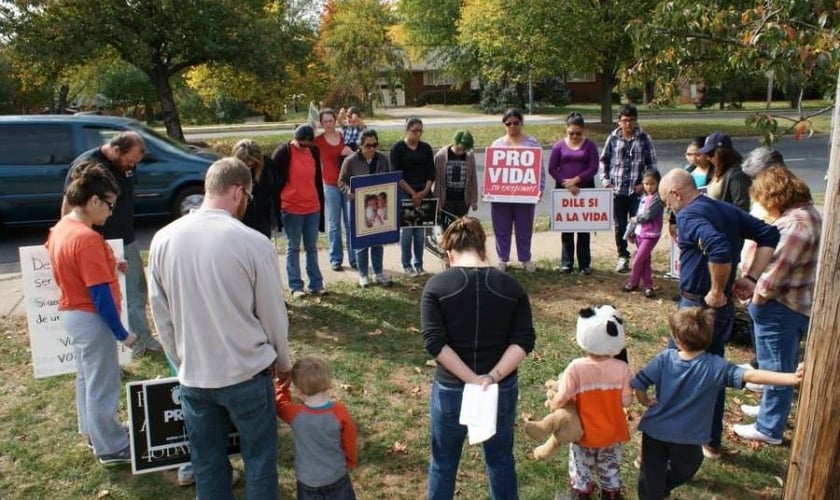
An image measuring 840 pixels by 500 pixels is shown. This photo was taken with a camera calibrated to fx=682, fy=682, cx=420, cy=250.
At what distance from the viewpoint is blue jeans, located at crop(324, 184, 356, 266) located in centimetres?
841

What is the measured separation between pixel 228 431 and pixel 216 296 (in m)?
0.79

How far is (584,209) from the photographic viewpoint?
848 centimetres

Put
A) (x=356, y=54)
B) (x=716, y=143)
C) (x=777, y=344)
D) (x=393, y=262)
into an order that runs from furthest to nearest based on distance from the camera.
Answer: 1. (x=356, y=54)
2. (x=393, y=262)
3. (x=716, y=143)
4. (x=777, y=344)

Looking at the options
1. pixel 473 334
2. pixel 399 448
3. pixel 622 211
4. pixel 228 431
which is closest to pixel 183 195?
pixel 622 211

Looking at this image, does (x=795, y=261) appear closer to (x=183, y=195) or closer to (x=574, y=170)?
(x=574, y=170)

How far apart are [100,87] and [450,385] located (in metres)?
41.1

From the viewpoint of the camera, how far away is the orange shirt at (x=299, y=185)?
730cm

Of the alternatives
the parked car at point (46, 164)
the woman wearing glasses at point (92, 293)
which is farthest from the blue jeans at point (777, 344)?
the parked car at point (46, 164)

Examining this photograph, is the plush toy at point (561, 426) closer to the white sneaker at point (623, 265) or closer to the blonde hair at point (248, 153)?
the blonde hair at point (248, 153)

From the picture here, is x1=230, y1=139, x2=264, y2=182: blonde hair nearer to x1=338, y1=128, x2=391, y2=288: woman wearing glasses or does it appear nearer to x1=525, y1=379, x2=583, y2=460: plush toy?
x1=338, y1=128, x2=391, y2=288: woman wearing glasses

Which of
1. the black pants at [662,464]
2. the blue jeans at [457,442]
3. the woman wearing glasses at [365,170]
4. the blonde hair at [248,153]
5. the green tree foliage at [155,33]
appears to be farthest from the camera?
the green tree foliage at [155,33]

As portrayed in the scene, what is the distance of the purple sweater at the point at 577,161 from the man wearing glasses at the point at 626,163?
0.14 metres

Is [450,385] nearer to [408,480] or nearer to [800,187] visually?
[408,480]

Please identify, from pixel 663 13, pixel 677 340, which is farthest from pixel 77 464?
pixel 663 13
